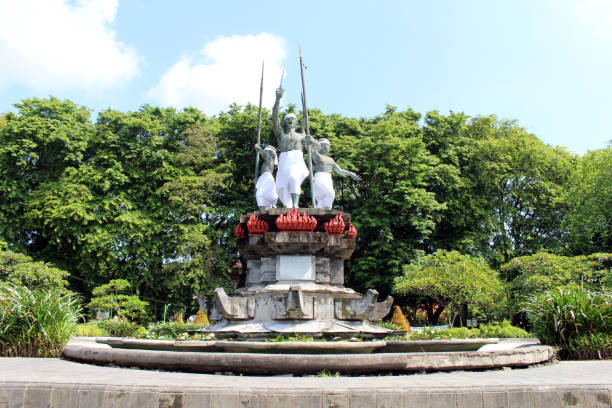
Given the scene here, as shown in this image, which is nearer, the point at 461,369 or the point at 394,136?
the point at 461,369

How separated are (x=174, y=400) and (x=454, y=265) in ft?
55.6

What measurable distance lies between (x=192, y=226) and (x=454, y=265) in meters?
11.7

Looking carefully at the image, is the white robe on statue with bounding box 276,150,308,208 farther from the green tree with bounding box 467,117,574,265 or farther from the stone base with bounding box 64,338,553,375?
the green tree with bounding box 467,117,574,265

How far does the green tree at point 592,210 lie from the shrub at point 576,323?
17.7 meters

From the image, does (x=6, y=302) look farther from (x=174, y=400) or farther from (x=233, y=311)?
(x=174, y=400)

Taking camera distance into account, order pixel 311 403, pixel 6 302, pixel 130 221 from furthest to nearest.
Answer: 1. pixel 130 221
2. pixel 6 302
3. pixel 311 403

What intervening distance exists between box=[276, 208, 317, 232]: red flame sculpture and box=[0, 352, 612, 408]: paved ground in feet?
15.7

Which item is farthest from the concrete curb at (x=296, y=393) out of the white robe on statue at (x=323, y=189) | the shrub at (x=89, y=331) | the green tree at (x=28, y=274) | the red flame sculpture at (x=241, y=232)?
the green tree at (x=28, y=274)

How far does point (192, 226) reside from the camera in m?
22.3

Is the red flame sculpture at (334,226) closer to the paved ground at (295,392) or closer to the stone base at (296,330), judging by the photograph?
the stone base at (296,330)

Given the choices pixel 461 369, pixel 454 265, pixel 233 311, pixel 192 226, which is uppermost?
pixel 192 226

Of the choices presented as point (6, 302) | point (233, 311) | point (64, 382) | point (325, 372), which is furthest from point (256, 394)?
point (6, 302)

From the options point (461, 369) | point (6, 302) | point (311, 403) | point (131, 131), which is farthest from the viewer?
point (131, 131)

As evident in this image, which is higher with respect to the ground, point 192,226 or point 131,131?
point 131,131
